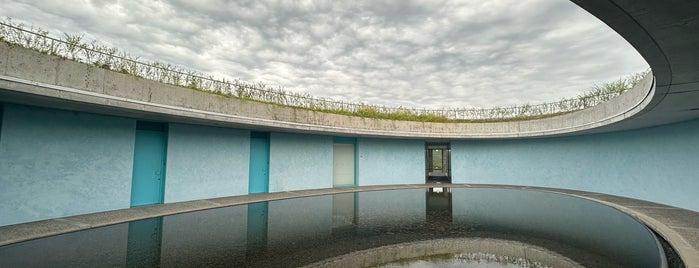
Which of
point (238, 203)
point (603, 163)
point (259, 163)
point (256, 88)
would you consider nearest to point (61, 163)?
point (238, 203)

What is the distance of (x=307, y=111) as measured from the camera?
A: 12.5 meters

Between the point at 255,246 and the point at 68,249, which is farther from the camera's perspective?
the point at 255,246

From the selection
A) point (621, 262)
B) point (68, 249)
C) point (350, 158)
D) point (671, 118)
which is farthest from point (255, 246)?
point (671, 118)

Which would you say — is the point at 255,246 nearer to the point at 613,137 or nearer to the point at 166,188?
the point at 166,188

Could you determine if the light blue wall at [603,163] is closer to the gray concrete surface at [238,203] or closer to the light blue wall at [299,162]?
the gray concrete surface at [238,203]

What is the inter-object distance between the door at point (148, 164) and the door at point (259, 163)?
3297 mm

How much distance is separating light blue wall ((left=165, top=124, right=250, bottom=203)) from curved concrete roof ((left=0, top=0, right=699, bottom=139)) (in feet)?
4.59

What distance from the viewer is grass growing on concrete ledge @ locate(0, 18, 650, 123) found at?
22.5 feet

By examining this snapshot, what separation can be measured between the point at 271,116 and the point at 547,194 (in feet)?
38.6

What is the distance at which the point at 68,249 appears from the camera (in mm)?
5238

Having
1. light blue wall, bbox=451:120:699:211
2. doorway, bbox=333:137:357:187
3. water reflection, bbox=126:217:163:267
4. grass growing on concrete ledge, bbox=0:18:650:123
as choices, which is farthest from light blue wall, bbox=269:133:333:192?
light blue wall, bbox=451:120:699:211

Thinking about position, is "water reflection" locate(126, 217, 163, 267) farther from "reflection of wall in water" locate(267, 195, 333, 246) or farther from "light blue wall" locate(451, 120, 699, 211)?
"light blue wall" locate(451, 120, 699, 211)

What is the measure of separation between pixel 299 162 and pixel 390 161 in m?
5.46

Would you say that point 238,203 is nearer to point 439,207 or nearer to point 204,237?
point 204,237
